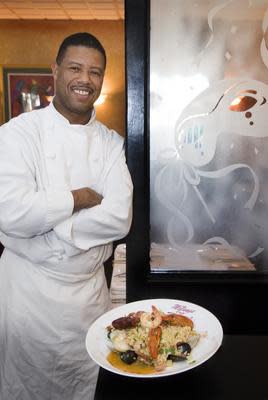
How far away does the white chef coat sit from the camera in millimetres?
1343

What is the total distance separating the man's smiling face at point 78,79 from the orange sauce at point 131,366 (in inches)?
35.1

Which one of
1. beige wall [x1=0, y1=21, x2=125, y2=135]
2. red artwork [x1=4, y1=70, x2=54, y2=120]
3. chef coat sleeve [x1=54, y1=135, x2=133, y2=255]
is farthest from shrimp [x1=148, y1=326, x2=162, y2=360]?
red artwork [x1=4, y1=70, x2=54, y2=120]

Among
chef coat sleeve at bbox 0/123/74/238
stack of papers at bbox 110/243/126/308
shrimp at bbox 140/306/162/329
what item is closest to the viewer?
shrimp at bbox 140/306/162/329

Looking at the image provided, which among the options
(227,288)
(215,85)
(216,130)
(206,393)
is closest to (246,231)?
(227,288)

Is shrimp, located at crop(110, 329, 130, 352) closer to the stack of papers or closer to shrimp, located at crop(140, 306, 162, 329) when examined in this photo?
shrimp, located at crop(140, 306, 162, 329)

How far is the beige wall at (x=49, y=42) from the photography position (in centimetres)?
507

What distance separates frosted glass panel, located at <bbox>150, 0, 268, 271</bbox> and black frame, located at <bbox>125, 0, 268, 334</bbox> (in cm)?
3

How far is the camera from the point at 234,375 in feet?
3.32

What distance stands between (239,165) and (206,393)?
821mm

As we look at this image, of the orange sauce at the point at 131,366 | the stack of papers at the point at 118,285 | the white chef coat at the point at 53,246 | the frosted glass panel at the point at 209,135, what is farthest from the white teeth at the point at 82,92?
the stack of papers at the point at 118,285

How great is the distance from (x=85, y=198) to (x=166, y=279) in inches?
17.8

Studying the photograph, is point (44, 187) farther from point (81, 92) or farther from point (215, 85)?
point (215, 85)

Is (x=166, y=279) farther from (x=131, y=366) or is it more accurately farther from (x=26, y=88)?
(x=26, y=88)

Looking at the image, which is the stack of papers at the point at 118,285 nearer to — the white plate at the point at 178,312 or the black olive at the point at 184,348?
the white plate at the point at 178,312
